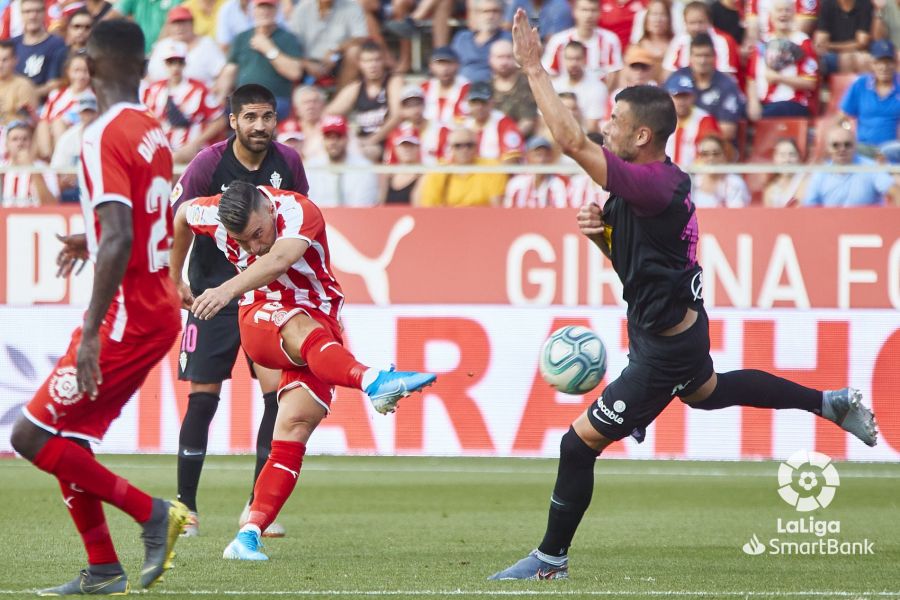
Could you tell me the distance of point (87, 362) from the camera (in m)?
5.26

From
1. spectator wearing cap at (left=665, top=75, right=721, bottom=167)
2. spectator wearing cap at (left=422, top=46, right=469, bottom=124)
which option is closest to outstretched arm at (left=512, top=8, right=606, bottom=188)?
spectator wearing cap at (left=665, top=75, right=721, bottom=167)

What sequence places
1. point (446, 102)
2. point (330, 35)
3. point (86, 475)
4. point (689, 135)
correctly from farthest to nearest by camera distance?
point (330, 35)
point (446, 102)
point (689, 135)
point (86, 475)

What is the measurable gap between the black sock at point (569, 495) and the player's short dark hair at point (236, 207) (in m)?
1.77

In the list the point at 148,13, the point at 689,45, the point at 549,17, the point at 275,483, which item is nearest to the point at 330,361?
the point at 275,483

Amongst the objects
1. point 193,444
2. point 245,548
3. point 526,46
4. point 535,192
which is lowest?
point 245,548

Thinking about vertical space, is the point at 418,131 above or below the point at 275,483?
above

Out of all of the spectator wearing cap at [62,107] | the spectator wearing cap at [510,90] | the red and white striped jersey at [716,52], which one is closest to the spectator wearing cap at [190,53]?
the spectator wearing cap at [62,107]

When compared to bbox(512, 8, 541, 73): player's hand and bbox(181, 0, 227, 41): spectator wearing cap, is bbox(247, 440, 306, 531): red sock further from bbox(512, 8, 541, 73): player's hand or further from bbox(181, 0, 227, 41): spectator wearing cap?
bbox(181, 0, 227, 41): spectator wearing cap

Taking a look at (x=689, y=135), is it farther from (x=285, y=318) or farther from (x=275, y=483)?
(x=275, y=483)

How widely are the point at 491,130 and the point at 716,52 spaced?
2.17m

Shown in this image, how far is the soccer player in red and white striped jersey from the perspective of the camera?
531cm

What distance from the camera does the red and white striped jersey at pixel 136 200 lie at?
5.37m

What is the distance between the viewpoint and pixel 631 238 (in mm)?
6266

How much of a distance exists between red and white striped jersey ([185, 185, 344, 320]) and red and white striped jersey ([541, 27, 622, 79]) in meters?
6.81
